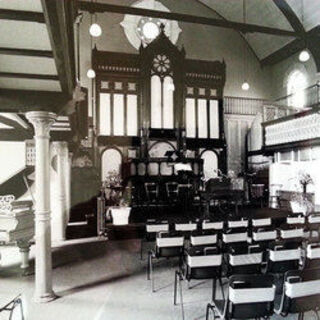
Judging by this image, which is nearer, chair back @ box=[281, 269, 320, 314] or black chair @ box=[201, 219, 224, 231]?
chair back @ box=[281, 269, 320, 314]

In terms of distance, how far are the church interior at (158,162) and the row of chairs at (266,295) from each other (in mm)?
13

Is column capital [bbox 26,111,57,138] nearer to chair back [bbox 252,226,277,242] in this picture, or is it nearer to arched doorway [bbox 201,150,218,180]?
chair back [bbox 252,226,277,242]

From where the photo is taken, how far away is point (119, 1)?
1512cm

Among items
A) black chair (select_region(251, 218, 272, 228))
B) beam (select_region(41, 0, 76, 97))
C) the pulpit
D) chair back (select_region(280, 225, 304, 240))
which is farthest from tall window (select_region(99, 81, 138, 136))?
beam (select_region(41, 0, 76, 97))

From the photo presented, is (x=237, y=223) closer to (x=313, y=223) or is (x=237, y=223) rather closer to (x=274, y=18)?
(x=313, y=223)

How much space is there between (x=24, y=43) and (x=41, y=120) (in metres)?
1.97

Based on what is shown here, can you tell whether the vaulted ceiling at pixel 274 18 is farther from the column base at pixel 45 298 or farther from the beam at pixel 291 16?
the column base at pixel 45 298

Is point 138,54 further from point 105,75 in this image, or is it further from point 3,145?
point 3,145

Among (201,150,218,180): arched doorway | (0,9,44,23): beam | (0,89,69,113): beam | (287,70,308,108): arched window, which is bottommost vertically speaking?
(201,150,218,180): arched doorway

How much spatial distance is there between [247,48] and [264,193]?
7539mm

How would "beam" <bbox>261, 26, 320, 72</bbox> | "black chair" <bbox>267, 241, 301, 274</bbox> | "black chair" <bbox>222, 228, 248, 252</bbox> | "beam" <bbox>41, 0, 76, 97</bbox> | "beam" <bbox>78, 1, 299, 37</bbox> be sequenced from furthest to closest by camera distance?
"beam" <bbox>261, 26, 320, 72</bbox> → "beam" <bbox>78, 1, 299, 37</bbox> → "black chair" <bbox>222, 228, 248, 252</bbox> → "black chair" <bbox>267, 241, 301, 274</bbox> → "beam" <bbox>41, 0, 76, 97</bbox>

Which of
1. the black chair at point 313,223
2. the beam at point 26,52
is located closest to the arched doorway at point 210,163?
the black chair at point 313,223

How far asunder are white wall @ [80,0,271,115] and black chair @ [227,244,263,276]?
11.9m

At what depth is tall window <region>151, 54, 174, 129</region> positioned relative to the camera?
47.4 feet
